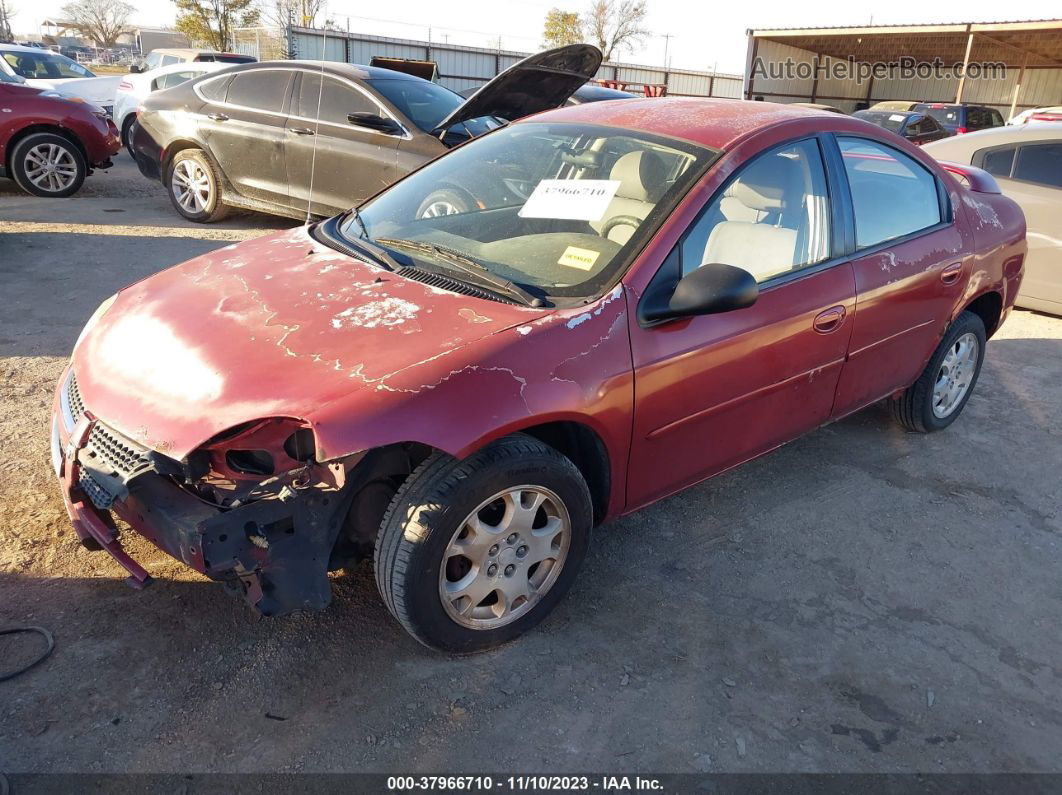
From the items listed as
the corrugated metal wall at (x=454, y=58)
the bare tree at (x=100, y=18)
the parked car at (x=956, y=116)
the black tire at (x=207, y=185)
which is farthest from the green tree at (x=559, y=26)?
the bare tree at (x=100, y=18)

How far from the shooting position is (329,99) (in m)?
7.82

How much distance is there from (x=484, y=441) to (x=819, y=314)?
1.62 m

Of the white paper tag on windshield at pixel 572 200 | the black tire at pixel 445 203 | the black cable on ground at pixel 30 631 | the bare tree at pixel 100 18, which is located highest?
the bare tree at pixel 100 18

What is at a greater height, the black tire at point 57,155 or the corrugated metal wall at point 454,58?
the corrugated metal wall at point 454,58

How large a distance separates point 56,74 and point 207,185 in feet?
22.3

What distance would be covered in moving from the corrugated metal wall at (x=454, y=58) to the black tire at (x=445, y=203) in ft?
67.3

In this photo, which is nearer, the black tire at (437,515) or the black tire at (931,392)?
the black tire at (437,515)

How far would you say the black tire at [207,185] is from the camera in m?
8.28

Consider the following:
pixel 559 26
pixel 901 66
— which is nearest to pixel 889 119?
pixel 901 66

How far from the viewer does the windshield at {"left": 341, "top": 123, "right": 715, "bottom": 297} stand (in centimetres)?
285

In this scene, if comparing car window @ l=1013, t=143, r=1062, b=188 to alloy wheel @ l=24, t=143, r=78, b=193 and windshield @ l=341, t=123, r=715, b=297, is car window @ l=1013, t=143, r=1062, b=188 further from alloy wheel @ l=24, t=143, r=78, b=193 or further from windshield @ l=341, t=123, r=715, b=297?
alloy wheel @ l=24, t=143, r=78, b=193

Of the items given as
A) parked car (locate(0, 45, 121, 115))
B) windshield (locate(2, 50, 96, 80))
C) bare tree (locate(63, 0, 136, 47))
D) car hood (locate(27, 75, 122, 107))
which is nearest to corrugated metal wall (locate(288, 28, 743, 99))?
car hood (locate(27, 75, 122, 107))

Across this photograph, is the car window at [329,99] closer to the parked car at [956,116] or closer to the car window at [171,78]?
Answer: the car window at [171,78]

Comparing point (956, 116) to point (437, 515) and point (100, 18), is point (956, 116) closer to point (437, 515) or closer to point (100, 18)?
point (437, 515)
